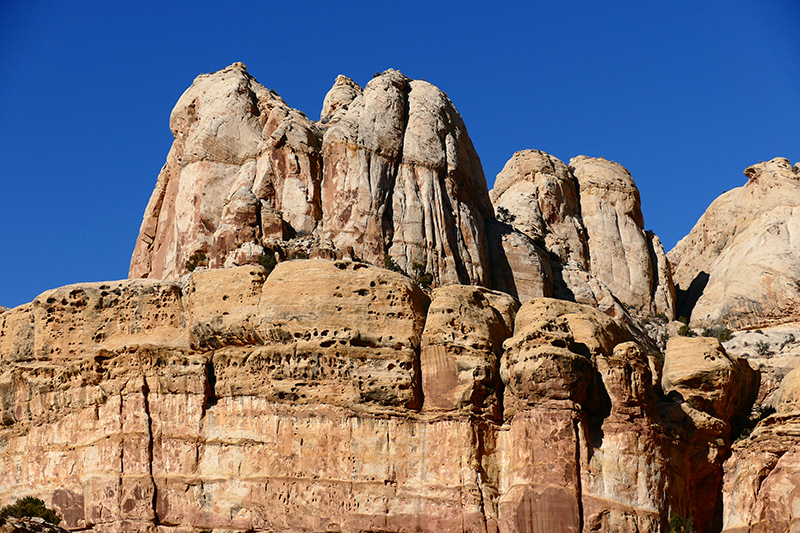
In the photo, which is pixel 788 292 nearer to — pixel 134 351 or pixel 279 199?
pixel 279 199

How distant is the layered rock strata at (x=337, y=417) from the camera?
186 feet

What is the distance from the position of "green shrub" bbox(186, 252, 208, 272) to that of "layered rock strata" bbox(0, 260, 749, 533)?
1475cm

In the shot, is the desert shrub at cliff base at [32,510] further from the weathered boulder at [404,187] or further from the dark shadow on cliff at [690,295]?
the dark shadow on cliff at [690,295]

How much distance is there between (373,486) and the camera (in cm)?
5703

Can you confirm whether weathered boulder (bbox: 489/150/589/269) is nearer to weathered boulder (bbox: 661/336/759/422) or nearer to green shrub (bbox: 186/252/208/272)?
green shrub (bbox: 186/252/208/272)

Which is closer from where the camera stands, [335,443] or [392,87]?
[335,443]

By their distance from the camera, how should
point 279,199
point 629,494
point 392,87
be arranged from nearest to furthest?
point 629,494 → point 279,199 → point 392,87

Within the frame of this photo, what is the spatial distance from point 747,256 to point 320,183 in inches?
1199

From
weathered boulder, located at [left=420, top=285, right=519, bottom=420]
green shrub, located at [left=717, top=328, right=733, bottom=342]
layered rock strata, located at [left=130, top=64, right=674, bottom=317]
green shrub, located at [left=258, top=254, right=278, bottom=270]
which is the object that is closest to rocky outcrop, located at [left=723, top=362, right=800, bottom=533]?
weathered boulder, located at [left=420, top=285, right=519, bottom=420]

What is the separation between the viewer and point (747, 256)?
3568 inches

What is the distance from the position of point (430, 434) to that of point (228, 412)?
918 centimetres

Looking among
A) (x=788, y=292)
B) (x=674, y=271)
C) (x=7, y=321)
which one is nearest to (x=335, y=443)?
(x=7, y=321)

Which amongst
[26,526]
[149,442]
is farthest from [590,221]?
[26,526]

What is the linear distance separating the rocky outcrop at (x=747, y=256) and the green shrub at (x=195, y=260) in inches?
1314
